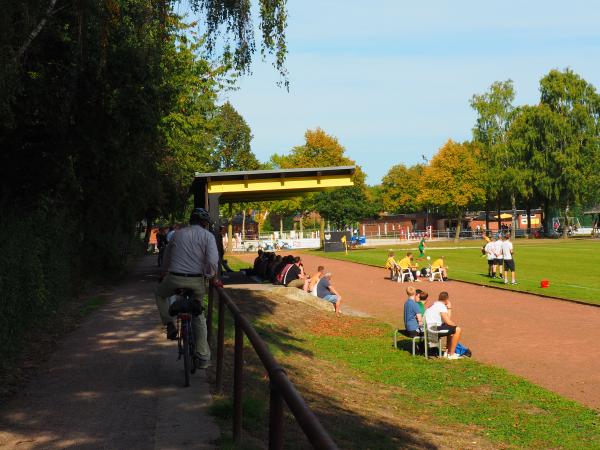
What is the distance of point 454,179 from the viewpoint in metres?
91.6

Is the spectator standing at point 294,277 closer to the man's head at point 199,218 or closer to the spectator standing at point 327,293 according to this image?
the spectator standing at point 327,293

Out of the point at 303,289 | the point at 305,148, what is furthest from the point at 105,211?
the point at 305,148

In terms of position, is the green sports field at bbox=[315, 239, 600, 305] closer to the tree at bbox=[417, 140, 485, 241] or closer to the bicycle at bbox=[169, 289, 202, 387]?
the bicycle at bbox=[169, 289, 202, 387]

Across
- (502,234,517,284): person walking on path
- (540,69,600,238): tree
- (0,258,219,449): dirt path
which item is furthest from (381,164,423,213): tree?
(0,258,219,449): dirt path

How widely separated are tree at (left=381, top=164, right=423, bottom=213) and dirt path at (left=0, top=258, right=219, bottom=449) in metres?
118

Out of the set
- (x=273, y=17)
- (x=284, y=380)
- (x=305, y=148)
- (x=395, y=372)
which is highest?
(x=305, y=148)

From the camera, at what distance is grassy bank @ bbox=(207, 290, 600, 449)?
25.9ft

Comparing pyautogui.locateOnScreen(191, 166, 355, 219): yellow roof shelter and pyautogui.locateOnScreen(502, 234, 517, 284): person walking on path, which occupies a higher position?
pyautogui.locateOnScreen(191, 166, 355, 219): yellow roof shelter

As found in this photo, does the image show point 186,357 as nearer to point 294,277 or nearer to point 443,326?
point 443,326

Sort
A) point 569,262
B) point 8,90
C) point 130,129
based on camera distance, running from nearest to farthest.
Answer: point 8,90, point 130,129, point 569,262

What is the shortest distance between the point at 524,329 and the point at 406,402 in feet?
22.9

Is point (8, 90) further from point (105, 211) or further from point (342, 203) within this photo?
point (342, 203)

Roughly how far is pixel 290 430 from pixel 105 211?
771 inches

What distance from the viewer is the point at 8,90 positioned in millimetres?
10062
